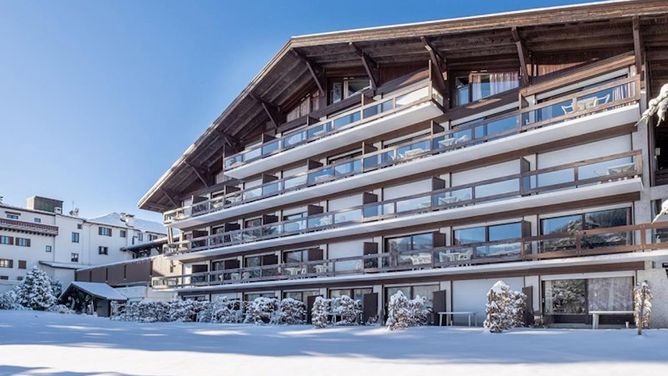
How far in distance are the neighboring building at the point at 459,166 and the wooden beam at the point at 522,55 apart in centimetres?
11

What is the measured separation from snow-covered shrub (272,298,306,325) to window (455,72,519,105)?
10.7 meters

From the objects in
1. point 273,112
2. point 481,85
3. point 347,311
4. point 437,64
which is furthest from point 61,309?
point 481,85

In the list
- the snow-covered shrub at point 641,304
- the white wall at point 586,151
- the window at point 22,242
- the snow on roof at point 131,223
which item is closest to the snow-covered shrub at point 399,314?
the snow-covered shrub at point 641,304

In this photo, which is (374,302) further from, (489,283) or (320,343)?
(320,343)

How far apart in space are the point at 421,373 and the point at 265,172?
22.6 m

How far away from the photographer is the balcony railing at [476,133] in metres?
18.9

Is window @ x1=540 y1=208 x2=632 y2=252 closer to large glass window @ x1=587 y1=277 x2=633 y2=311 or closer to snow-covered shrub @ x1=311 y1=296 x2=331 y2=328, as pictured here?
large glass window @ x1=587 y1=277 x2=633 y2=311

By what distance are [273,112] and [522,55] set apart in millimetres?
14068

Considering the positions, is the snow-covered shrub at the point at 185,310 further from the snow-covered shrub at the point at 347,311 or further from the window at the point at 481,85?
the window at the point at 481,85

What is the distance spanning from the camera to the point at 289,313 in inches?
995

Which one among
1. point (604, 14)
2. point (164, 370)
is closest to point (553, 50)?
point (604, 14)

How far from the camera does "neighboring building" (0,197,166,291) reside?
→ 49.8 meters

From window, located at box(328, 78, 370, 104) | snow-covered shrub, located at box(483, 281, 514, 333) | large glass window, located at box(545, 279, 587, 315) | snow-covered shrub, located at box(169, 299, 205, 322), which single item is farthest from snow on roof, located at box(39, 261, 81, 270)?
snow-covered shrub, located at box(483, 281, 514, 333)

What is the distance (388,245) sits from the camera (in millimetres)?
25156
